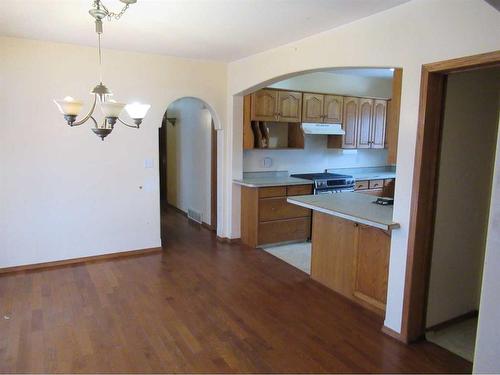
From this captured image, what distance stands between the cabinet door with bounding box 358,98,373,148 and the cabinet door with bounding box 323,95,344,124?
45 centimetres

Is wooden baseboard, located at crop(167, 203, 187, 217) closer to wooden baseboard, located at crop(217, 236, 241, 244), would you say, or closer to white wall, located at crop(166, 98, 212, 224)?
white wall, located at crop(166, 98, 212, 224)

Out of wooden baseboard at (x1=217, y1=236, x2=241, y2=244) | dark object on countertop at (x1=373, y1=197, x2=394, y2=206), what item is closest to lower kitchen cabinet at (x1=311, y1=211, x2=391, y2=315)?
dark object on countertop at (x1=373, y1=197, x2=394, y2=206)

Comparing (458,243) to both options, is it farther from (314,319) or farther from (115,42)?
(115,42)

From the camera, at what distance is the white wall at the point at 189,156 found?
5.84 metres

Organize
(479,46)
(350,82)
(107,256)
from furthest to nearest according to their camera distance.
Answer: (350,82) < (107,256) < (479,46)

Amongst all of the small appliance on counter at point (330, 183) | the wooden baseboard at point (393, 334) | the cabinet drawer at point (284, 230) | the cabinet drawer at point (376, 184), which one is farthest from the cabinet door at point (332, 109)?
the wooden baseboard at point (393, 334)

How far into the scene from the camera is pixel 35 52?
3.83m

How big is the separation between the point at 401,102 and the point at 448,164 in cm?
59

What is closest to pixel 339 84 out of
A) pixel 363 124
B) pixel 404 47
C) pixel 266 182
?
pixel 363 124

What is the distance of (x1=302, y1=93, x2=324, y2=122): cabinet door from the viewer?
5359 millimetres

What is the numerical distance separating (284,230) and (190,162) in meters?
2.33

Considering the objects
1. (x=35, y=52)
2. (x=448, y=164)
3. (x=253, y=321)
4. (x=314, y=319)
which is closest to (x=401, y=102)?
(x=448, y=164)

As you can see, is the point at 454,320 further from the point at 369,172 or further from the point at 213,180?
the point at 369,172

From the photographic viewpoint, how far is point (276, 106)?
5121 millimetres
